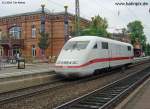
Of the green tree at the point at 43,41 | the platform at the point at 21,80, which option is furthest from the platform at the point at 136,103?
the green tree at the point at 43,41

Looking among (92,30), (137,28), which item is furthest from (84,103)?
(137,28)

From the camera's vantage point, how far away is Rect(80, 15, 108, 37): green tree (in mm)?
56000

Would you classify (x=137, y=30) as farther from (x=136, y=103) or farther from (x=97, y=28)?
(x=136, y=103)

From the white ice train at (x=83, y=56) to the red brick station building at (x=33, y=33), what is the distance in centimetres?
2990

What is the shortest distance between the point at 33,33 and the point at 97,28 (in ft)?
36.1

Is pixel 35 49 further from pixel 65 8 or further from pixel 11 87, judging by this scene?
pixel 11 87

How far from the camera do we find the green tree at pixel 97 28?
2205 inches

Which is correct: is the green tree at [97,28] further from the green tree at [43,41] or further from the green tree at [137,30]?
the green tree at [137,30]

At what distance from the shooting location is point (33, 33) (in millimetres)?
58656

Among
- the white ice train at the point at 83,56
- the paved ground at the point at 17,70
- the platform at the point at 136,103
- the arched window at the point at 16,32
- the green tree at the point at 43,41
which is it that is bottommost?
the platform at the point at 136,103

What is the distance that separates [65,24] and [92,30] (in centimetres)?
478

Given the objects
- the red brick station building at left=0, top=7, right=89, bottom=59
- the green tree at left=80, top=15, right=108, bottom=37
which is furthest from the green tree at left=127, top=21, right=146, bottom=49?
the red brick station building at left=0, top=7, right=89, bottom=59

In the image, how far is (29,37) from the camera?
59.0 metres

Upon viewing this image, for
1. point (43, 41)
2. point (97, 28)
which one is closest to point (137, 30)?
point (97, 28)
